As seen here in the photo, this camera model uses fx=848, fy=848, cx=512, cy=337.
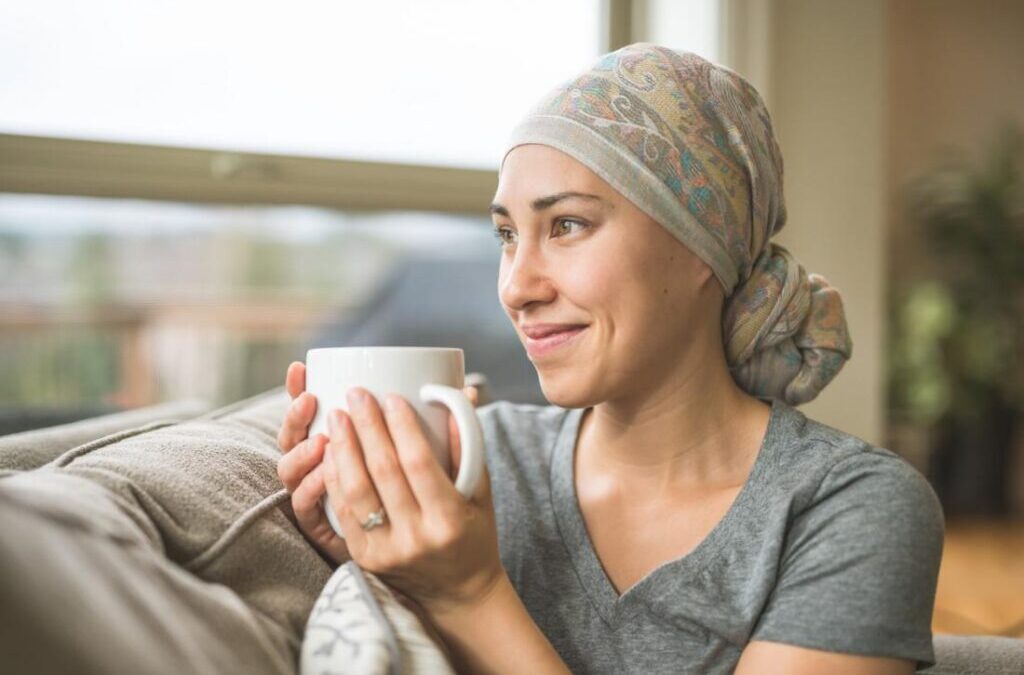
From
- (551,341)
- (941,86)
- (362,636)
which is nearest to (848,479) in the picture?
(551,341)

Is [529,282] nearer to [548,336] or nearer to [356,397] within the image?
[548,336]

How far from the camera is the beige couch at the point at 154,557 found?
444 mm

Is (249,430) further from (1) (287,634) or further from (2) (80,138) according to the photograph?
(2) (80,138)

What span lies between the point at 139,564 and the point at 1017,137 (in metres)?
5.18

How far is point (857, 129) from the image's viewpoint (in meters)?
2.35

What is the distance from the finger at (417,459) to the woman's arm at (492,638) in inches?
6.0

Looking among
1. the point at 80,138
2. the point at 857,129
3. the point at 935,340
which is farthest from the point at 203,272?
the point at 935,340

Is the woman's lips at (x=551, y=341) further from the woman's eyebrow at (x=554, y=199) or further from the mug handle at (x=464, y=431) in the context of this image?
the mug handle at (x=464, y=431)

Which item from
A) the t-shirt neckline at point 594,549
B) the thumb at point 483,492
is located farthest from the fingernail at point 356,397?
the t-shirt neckline at point 594,549

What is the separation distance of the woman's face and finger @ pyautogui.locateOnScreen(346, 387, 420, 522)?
343mm

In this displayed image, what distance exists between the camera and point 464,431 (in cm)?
71

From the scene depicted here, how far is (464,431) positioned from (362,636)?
18cm

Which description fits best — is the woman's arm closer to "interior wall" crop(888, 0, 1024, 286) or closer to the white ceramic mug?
the white ceramic mug

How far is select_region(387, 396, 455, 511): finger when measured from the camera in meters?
0.70
